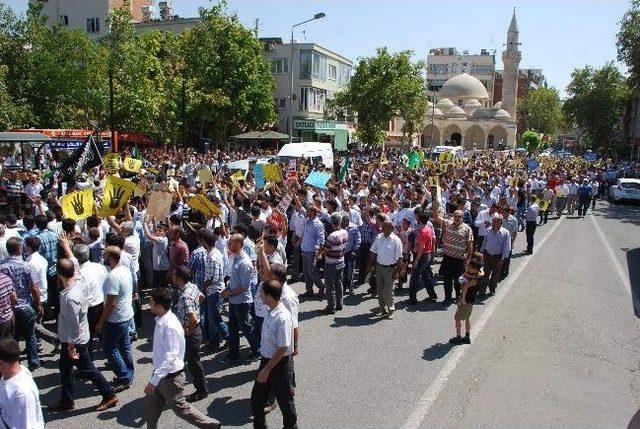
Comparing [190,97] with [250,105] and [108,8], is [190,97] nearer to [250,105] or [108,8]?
[250,105]

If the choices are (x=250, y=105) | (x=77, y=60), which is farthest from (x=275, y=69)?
(x=77, y=60)

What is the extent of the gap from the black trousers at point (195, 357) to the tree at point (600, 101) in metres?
67.3

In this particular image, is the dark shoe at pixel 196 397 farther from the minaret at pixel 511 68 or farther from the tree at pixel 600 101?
the minaret at pixel 511 68

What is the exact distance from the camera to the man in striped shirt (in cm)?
930

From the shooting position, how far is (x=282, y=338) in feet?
17.0

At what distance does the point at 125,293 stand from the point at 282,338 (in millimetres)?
2173

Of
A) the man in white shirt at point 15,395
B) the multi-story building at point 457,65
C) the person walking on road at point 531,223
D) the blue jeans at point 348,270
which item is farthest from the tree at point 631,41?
the multi-story building at point 457,65

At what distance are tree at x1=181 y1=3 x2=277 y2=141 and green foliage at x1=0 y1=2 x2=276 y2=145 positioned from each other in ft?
0.22

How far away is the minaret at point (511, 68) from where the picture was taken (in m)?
88.2

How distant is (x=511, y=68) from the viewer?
88250 mm

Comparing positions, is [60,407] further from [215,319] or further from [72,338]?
[215,319]

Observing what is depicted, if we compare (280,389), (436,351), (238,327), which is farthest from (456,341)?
(280,389)

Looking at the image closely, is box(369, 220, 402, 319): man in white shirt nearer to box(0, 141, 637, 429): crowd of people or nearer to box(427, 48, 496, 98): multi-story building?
box(0, 141, 637, 429): crowd of people

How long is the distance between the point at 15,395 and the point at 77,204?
539cm
